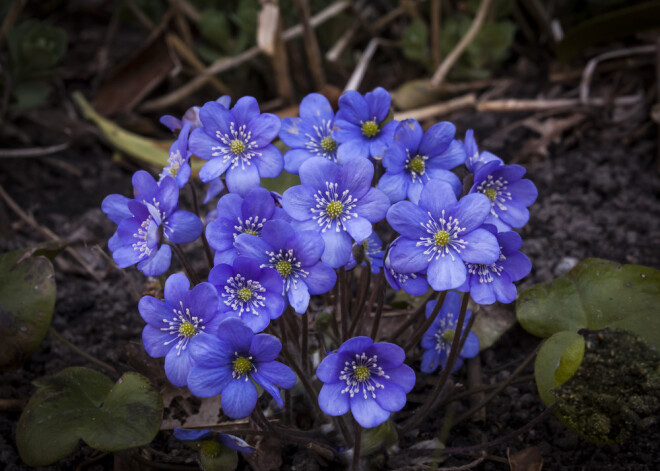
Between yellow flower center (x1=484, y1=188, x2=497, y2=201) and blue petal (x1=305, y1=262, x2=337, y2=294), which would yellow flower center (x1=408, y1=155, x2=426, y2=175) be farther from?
blue petal (x1=305, y1=262, x2=337, y2=294)

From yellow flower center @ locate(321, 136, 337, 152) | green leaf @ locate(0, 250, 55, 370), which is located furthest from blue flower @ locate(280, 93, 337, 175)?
green leaf @ locate(0, 250, 55, 370)

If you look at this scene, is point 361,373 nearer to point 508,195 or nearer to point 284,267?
point 284,267

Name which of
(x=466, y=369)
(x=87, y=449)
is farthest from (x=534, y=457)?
(x=87, y=449)

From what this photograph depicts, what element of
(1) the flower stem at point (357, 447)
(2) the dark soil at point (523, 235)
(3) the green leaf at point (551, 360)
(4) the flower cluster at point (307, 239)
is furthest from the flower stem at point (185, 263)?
(3) the green leaf at point (551, 360)

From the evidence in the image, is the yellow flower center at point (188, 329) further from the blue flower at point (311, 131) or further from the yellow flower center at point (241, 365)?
the blue flower at point (311, 131)

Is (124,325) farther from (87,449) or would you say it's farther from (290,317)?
(290,317)

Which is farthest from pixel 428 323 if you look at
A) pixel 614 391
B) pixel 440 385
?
pixel 614 391
